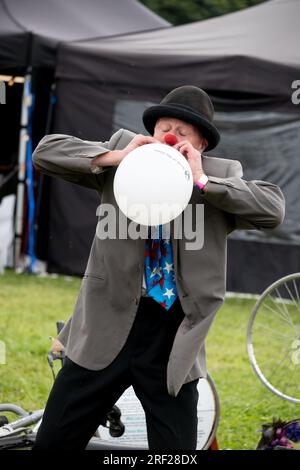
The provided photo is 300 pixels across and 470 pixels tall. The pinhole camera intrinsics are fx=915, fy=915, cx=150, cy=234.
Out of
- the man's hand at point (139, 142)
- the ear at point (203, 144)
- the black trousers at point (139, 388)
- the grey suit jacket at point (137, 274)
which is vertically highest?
the man's hand at point (139, 142)

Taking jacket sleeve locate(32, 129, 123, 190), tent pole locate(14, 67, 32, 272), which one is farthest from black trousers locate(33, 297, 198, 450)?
tent pole locate(14, 67, 32, 272)

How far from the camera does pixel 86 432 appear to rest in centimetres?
312

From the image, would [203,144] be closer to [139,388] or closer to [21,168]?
[139,388]

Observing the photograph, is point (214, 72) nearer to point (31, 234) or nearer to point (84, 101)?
point (84, 101)

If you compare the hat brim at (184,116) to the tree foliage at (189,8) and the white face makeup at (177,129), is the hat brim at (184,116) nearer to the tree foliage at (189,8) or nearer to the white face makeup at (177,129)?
the white face makeup at (177,129)

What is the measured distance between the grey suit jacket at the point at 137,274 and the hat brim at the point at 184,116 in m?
0.15

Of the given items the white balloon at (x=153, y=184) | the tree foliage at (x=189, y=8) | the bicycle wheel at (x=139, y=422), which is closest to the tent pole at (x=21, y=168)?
the bicycle wheel at (x=139, y=422)

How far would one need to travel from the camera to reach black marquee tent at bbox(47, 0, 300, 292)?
30.9ft

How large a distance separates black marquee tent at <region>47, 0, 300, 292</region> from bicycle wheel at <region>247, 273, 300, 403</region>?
1295 millimetres

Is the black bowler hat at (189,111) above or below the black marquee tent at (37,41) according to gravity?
above

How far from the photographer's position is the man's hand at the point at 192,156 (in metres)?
2.90

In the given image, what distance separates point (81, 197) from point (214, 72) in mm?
2057
